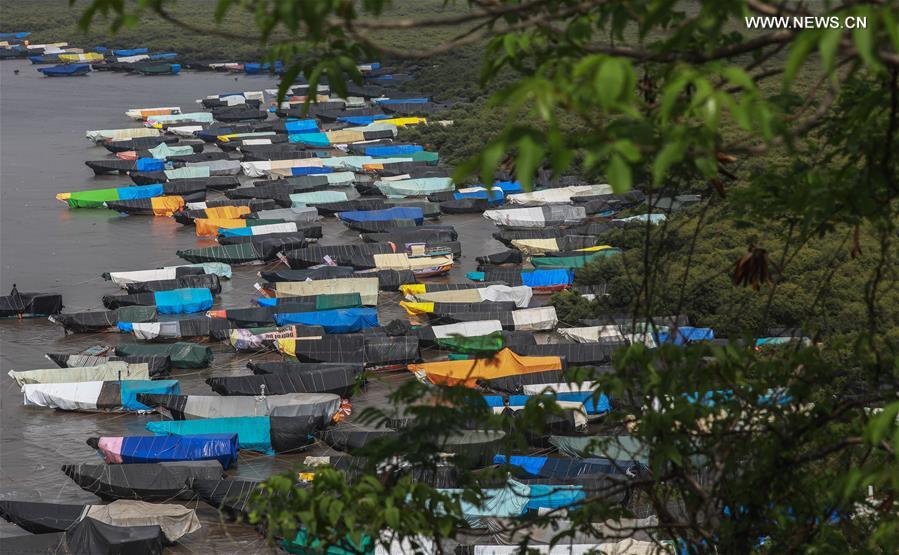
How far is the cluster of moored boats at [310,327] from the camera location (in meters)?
26.1

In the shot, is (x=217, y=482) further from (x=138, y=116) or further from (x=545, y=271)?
(x=138, y=116)

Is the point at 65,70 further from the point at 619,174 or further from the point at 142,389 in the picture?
the point at 619,174

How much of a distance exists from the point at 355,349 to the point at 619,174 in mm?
33935

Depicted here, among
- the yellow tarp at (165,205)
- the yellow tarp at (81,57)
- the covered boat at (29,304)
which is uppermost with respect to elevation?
the yellow tarp at (81,57)

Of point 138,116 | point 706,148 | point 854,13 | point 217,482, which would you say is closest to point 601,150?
point 706,148

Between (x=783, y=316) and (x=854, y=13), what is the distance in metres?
34.3

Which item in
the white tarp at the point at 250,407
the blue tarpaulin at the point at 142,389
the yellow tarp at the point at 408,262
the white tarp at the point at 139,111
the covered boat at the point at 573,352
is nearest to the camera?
the white tarp at the point at 250,407

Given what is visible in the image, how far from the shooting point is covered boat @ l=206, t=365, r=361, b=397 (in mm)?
34625

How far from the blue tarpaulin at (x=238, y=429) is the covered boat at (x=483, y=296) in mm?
12686

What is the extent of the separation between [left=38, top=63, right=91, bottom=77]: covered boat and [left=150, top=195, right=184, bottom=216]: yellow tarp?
55668mm

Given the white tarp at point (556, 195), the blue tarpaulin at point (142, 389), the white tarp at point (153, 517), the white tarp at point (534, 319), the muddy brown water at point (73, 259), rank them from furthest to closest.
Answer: the white tarp at point (556, 195) < the white tarp at point (534, 319) < the blue tarpaulin at point (142, 389) < the muddy brown water at point (73, 259) < the white tarp at point (153, 517)

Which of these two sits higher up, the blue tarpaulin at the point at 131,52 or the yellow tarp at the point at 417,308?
the blue tarpaulin at the point at 131,52

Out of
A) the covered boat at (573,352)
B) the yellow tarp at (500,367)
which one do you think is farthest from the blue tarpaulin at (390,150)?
the yellow tarp at (500,367)

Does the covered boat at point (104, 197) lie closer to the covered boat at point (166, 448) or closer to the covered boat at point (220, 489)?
the covered boat at point (166, 448)
